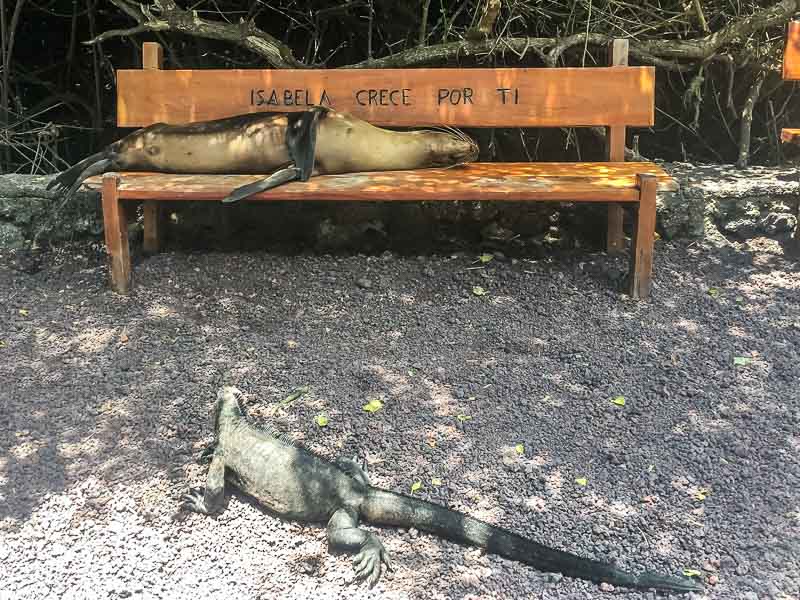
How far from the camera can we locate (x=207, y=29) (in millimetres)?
5145

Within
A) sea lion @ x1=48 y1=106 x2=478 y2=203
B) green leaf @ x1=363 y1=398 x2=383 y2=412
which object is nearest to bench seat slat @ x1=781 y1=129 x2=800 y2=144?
sea lion @ x1=48 y1=106 x2=478 y2=203

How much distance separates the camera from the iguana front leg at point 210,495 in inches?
111

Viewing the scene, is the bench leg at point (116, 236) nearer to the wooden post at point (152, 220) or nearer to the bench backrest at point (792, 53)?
the wooden post at point (152, 220)

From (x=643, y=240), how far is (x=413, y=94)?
1.39 meters

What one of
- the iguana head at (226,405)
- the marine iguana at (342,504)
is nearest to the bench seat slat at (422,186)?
the iguana head at (226,405)

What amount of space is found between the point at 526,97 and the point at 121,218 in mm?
2032

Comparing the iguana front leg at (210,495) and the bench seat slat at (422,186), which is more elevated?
the bench seat slat at (422,186)

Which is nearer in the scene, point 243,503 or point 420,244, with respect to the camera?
point 243,503

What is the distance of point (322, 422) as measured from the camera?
3236 mm

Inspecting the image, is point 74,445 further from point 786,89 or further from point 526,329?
point 786,89

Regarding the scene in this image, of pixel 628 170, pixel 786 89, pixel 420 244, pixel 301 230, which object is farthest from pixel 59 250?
pixel 786 89

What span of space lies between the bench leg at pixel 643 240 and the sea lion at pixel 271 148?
3.06 feet

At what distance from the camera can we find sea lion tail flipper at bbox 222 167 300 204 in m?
3.94

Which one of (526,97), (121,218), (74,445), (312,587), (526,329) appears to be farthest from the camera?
(526,97)
